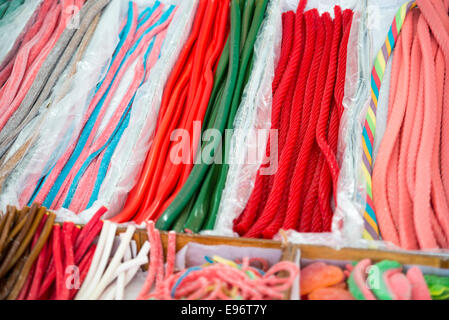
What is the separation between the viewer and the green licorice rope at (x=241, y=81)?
1.29 m

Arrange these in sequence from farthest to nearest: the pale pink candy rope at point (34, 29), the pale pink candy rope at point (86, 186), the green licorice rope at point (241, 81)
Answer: the pale pink candy rope at point (34, 29) < the pale pink candy rope at point (86, 186) < the green licorice rope at point (241, 81)

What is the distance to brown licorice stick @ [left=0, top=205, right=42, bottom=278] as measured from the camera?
106 centimetres

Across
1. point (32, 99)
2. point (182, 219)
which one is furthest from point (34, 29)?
point (182, 219)

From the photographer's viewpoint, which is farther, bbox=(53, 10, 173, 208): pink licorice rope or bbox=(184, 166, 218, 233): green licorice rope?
bbox=(53, 10, 173, 208): pink licorice rope

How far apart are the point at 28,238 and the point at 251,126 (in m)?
0.81

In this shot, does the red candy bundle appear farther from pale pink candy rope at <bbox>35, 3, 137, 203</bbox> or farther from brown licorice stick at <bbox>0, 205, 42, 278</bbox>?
pale pink candy rope at <bbox>35, 3, 137, 203</bbox>

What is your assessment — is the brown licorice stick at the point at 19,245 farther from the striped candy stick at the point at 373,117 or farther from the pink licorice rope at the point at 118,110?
the striped candy stick at the point at 373,117

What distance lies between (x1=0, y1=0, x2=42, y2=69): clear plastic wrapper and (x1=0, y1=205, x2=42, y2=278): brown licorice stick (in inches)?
39.0

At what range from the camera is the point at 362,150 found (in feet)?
4.28

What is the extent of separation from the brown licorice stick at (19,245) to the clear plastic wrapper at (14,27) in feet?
3.25

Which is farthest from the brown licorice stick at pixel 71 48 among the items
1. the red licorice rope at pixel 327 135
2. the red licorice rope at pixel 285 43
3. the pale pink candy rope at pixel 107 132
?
the red licorice rope at pixel 327 135

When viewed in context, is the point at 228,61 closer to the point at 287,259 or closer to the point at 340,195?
the point at 340,195

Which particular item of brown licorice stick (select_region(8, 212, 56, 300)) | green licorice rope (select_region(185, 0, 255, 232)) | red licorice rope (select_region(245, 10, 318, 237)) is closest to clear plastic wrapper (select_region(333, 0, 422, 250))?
red licorice rope (select_region(245, 10, 318, 237))

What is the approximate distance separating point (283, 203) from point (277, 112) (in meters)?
0.36
